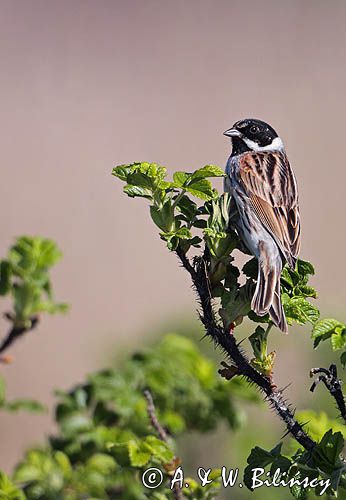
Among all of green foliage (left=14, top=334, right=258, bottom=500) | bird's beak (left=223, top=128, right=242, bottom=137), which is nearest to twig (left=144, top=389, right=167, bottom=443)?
green foliage (left=14, top=334, right=258, bottom=500)

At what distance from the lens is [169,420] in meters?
2.29

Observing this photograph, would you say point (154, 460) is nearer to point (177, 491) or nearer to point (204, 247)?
point (177, 491)

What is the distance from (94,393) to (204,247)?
1.98 ft

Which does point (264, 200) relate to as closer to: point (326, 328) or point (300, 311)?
point (300, 311)

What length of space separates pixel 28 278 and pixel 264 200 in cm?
99

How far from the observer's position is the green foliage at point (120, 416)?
218 centimetres

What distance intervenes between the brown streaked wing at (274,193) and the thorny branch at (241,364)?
2.66 feet

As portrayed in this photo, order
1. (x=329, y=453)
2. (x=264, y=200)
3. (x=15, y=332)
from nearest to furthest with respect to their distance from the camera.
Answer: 1. (x=329, y=453)
2. (x=15, y=332)
3. (x=264, y=200)

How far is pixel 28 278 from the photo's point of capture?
2.07 meters

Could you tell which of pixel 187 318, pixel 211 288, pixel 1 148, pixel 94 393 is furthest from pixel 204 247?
pixel 1 148

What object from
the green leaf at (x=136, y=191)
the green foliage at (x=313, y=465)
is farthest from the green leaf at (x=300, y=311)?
the green leaf at (x=136, y=191)

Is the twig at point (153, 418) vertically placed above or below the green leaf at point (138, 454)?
above

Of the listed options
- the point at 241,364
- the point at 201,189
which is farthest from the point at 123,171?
the point at 241,364

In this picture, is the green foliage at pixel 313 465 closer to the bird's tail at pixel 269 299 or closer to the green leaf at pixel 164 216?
the bird's tail at pixel 269 299
